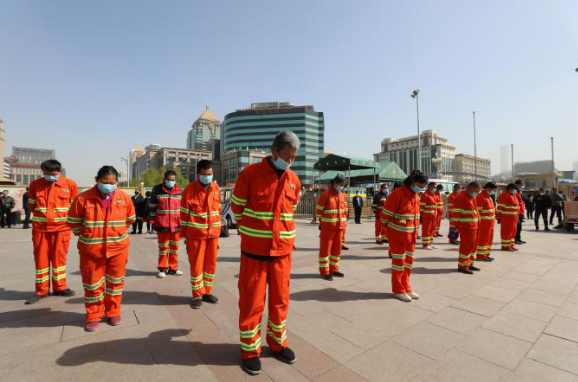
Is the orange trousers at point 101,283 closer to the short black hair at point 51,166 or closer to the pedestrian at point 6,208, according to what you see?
the short black hair at point 51,166

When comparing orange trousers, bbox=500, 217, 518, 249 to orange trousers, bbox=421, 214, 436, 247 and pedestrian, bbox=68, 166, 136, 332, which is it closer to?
orange trousers, bbox=421, 214, 436, 247

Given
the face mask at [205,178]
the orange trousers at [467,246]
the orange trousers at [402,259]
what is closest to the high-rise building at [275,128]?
the orange trousers at [467,246]

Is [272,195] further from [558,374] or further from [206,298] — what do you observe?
[558,374]

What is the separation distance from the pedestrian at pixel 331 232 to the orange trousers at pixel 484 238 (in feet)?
11.9

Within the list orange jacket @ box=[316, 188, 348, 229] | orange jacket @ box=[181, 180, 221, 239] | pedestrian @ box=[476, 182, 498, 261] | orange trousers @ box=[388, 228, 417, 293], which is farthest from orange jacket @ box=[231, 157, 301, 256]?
pedestrian @ box=[476, 182, 498, 261]

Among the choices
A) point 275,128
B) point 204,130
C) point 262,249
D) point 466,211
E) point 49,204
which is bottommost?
point 262,249

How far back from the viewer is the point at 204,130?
162625mm

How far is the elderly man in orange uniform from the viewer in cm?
414

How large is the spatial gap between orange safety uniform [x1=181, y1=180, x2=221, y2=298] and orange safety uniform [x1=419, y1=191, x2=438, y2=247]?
678 centimetres

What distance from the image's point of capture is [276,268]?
8.55 ft

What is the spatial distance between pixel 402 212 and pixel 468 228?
2.39 meters

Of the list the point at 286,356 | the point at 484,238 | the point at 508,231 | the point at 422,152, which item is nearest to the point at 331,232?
the point at 286,356

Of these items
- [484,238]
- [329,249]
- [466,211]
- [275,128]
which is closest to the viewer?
[329,249]

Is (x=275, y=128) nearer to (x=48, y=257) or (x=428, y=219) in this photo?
(x=428, y=219)
